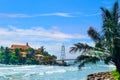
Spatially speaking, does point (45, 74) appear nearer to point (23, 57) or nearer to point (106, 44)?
point (106, 44)

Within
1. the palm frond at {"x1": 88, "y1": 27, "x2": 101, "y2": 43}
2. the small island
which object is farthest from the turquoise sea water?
the small island

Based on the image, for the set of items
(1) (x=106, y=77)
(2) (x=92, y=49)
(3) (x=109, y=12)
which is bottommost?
(1) (x=106, y=77)

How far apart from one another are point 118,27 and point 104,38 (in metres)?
1.83

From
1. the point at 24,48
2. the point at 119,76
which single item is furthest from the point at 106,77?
the point at 24,48

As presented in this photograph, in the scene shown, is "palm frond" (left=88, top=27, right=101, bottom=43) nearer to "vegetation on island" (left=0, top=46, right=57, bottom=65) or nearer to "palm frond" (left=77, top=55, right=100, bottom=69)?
"palm frond" (left=77, top=55, right=100, bottom=69)

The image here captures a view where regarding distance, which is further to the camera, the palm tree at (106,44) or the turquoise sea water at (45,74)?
the turquoise sea water at (45,74)

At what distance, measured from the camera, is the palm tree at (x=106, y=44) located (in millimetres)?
29266

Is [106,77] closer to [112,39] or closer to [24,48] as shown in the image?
[112,39]

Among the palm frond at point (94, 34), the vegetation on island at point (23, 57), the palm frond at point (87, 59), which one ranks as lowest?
the palm frond at point (87, 59)

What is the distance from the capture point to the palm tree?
2927 cm

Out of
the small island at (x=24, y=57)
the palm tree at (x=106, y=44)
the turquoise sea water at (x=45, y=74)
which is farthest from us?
the small island at (x=24, y=57)

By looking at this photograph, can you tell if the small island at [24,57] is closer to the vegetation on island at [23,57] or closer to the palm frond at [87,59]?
the vegetation on island at [23,57]

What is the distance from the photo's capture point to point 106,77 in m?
30.6

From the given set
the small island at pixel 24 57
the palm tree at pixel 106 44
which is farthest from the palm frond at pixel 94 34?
the small island at pixel 24 57
